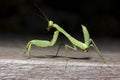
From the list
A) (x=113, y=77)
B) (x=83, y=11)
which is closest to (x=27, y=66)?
(x=113, y=77)

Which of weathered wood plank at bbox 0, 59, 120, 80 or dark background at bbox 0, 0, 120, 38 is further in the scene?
dark background at bbox 0, 0, 120, 38

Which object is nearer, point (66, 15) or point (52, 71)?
point (52, 71)

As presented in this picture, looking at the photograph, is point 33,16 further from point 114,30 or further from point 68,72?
point 68,72

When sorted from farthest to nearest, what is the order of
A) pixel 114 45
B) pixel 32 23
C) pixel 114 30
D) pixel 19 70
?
pixel 32 23 < pixel 114 30 < pixel 114 45 < pixel 19 70

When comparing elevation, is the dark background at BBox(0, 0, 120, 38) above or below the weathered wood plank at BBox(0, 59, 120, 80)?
above

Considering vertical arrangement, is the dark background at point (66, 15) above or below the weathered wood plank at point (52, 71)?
above

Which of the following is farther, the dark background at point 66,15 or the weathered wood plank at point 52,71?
the dark background at point 66,15

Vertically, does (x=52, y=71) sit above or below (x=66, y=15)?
below

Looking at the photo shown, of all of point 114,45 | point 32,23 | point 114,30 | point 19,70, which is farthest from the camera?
point 32,23
